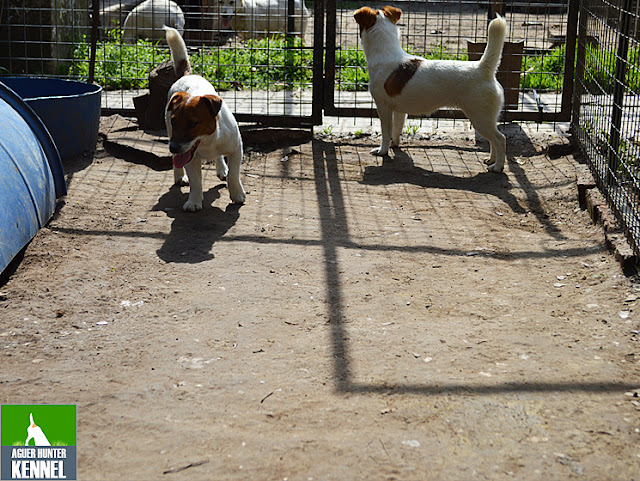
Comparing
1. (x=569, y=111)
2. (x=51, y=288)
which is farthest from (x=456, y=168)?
(x=51, y=288)

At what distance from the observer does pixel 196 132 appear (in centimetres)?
478

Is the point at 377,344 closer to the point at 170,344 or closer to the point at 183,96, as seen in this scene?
the point at 170,344

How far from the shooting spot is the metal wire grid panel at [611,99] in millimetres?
4617

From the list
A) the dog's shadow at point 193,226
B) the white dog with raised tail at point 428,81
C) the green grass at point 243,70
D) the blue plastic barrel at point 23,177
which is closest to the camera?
the blue plastic barrel at point 23,177

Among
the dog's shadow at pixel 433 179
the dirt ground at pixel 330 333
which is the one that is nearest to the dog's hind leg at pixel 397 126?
the dog's shadow at pixel 433 179

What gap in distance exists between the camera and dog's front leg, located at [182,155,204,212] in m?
5.22

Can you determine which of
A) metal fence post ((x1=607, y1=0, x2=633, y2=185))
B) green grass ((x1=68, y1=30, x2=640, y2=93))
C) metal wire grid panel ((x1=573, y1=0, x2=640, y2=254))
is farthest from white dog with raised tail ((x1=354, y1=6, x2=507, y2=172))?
green grass ((x1=68, y1=30, x2=640, y2=93))

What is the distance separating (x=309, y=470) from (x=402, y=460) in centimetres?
32

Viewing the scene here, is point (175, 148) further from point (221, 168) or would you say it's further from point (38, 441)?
point (38, 441)

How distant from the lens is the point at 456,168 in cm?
656

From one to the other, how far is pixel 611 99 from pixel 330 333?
115 inches

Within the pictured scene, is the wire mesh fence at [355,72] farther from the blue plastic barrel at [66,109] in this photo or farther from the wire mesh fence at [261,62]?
the blue plastic barrel at [66,109]

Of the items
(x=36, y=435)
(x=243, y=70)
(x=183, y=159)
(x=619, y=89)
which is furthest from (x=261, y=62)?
(x=36, y=435)

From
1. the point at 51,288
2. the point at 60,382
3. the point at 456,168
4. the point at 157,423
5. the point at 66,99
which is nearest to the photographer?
the point at 157,423
